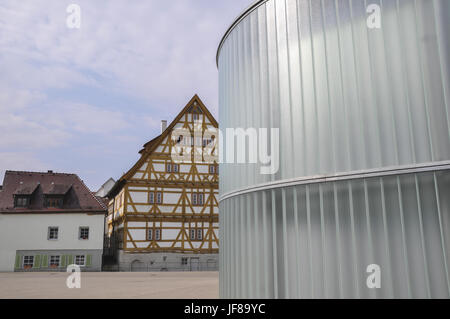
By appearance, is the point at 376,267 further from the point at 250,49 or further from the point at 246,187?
the point at 250,49

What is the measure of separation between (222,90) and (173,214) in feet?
75.0

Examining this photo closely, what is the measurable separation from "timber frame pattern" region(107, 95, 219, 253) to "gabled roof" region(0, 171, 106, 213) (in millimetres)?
2804

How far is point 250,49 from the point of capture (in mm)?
6203

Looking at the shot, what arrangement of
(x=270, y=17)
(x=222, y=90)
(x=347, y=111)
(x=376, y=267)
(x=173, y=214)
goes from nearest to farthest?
(x=376, y=267), (x=347, y=111), (x=270, y=17), (x=222, y=90), (x=173, y=214)

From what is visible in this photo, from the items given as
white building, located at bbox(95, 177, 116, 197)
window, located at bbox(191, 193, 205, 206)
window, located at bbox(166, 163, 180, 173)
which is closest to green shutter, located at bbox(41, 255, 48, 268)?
window, located at bbox(166, 163, 180, 173)

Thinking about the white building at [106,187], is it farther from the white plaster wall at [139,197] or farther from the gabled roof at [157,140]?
the white plaster wall at [139,197]

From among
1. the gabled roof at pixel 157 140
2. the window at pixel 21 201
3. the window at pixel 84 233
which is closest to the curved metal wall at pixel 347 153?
the gabled roof at pixel 157 140

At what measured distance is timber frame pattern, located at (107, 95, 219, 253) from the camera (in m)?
28.7

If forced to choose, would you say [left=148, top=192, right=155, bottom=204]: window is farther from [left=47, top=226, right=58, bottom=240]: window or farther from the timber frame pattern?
[left=47, top=226, right=58, bottom=240]: window

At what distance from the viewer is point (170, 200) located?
2947cm

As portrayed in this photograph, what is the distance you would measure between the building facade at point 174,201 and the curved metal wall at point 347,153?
23.4 meters

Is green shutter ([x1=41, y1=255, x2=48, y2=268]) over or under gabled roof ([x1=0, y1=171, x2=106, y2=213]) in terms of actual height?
under

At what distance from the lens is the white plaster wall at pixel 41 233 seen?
94.0 feet

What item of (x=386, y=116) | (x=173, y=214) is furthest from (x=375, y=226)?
(x=173, y=214)
